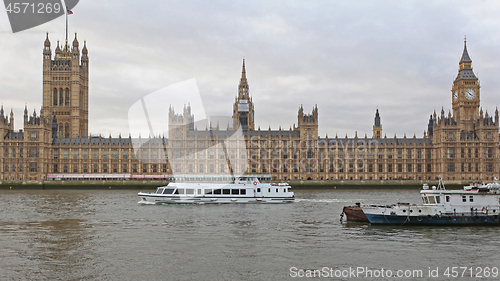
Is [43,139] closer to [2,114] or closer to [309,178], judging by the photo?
[2,114]

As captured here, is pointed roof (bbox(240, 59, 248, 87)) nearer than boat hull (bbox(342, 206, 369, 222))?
No

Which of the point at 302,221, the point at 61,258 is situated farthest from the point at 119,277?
the point at 302,221

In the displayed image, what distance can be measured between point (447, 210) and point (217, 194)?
3003 cm

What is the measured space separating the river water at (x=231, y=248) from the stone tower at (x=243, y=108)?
9610 cm

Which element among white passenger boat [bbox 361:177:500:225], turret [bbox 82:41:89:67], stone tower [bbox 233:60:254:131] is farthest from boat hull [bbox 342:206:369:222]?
turret [bbox 82:41:89:67]

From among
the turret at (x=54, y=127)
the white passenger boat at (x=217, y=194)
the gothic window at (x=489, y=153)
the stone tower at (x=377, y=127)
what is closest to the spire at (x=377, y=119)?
the stone tower at (x=377, y=127)

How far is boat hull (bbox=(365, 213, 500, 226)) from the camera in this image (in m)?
43.8

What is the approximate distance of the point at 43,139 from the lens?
12500cm

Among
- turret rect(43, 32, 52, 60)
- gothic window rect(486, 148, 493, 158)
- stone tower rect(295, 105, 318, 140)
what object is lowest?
gothic window rect(486, 148, 493, 158)

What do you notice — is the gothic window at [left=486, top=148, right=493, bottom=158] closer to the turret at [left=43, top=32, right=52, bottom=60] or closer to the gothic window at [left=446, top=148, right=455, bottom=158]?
the gothic window at [left=446, top=148, right=455, bottom=158]

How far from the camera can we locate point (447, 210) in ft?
147

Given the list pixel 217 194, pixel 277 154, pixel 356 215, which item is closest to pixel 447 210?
pixel 356 215

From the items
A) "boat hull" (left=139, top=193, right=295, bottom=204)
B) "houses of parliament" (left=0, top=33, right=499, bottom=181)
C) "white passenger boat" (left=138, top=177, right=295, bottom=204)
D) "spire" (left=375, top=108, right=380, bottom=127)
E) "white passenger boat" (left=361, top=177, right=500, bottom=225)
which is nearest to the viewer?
"white passenger boat" (left=361, top=177, right=500, bottom=225)

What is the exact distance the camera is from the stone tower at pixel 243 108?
14725 cm
